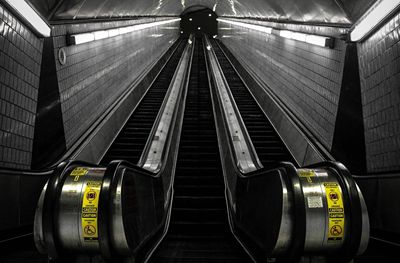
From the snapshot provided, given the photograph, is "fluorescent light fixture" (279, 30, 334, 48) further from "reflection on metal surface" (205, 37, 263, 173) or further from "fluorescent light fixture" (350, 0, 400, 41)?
"reflection on metal surface" (205, 37, 263, 173)

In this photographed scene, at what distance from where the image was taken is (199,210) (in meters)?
4.80

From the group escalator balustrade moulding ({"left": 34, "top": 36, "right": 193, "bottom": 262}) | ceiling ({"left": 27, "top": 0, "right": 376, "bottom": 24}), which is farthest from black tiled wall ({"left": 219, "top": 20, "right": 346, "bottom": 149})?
escalator balustrade moulding ({"left": 34, "top": 36, "right": 193, "bottom": 262})

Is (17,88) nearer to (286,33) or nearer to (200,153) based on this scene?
(200,153)

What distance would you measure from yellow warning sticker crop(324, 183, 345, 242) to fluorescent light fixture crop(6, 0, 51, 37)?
383 centimetres

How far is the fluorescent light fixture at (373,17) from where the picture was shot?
395 cm

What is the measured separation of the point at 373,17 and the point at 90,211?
149 inches

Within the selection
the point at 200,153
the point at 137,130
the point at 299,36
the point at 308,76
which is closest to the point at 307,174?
the point at 200,153

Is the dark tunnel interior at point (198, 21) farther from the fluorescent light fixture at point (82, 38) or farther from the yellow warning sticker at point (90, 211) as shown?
the yellow warning sticker at point (90, 211)

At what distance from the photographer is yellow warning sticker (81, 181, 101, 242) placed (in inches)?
113

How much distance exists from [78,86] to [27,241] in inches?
118

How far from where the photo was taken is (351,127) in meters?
4.91

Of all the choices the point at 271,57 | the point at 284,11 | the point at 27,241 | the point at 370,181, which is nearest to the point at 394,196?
the point at 370,181

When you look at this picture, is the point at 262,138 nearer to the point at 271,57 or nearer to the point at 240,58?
the point at 271,57

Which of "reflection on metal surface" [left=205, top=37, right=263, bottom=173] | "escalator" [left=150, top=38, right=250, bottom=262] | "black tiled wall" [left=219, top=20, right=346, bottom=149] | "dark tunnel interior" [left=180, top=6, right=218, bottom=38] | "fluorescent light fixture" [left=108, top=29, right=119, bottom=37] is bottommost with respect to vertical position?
"escalator" [left=150, top=38, right=250, bottom=262]
